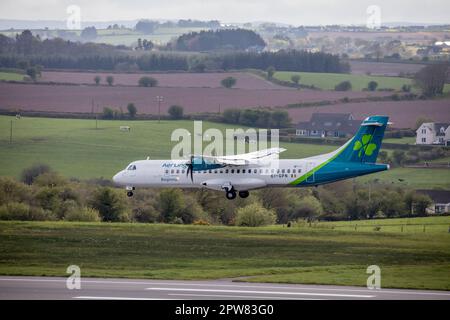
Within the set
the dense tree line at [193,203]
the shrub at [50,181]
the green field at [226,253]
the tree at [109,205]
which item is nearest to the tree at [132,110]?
the dense tree line at [193,203]

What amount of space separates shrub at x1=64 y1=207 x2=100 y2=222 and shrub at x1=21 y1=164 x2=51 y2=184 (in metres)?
24.5

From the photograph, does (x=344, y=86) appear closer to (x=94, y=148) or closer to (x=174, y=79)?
(x=174, y=79)

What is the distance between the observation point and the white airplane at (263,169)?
2648 inches

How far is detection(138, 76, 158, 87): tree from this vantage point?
457 feet

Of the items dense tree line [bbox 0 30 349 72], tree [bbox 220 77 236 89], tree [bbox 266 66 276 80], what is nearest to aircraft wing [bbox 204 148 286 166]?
tree [bbox 220 77 236 89]

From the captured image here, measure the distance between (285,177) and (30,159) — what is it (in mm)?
40558

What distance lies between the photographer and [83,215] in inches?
2761

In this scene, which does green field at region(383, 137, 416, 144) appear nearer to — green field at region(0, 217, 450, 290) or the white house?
the white house

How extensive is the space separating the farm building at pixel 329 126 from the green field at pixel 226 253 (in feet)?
154

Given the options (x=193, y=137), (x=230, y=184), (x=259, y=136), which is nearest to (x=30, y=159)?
(x=193, y=137)

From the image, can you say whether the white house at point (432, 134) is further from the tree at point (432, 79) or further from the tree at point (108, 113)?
the tree at point (108, 113)

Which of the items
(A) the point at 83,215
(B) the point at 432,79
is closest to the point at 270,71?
(B) the point at 432,79

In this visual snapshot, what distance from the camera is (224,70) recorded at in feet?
490
